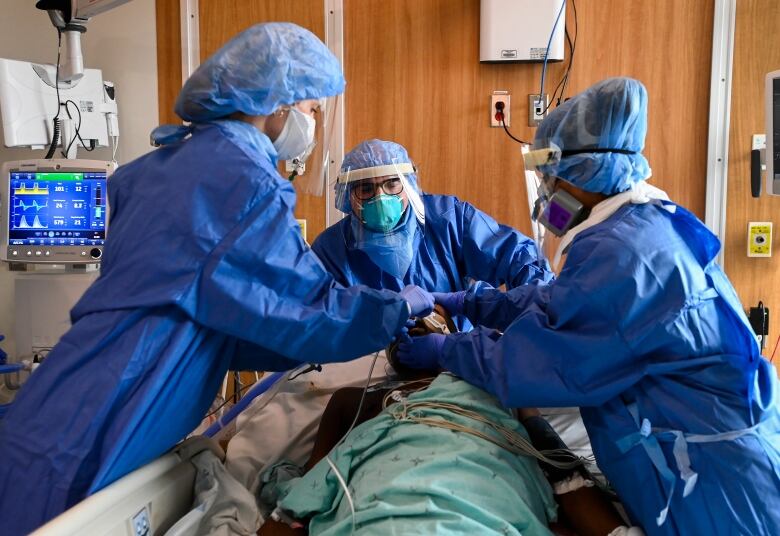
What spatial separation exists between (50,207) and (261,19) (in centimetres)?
128

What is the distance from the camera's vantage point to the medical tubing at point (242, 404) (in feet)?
5.80

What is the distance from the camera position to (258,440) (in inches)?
63.4

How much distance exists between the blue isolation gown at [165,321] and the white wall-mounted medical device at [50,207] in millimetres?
1496

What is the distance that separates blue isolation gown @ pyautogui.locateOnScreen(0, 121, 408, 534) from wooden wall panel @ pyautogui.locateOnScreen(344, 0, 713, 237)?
1725mm

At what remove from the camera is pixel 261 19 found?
2945 mm

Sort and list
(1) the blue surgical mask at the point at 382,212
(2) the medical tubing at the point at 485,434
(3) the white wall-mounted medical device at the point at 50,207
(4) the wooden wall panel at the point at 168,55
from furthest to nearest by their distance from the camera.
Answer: (4) the wooden wall panel at the point at 168,55
(3) the white wall-mounted medical device at the point at 50,207
(1) the blue surgical mask at the point at 382,212
(2) the medical tubing at the point at 485,434

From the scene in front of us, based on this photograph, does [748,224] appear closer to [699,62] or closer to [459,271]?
[699,62]

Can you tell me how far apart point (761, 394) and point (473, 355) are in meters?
0.57

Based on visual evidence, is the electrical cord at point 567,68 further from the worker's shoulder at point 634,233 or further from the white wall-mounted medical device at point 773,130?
the worker's shoulder at point 634,233

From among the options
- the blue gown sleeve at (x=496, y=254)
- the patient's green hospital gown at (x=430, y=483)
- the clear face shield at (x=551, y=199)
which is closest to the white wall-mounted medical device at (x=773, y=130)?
the blue gown sleeve at (x=496, y=254)

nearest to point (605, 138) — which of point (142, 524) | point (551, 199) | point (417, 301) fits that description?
point (551, 199)

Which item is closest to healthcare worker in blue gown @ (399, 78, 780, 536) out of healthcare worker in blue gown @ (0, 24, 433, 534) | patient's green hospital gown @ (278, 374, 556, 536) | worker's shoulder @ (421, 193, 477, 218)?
patient's green hospital gown @ (278, 374, 556, 536)

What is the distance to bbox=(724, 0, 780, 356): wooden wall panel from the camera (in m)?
2.59

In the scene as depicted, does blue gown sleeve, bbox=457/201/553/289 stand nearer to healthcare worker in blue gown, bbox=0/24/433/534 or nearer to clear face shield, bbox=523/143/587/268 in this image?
clear face shield, bbox=523/143/587/268
